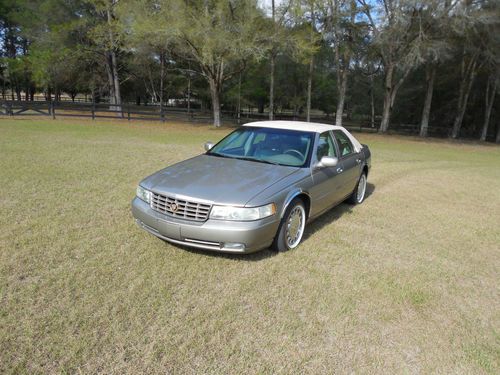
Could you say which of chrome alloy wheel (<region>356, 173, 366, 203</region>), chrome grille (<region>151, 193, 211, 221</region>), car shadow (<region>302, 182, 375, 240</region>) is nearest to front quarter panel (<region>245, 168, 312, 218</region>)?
chrome grille (<region>151, 193, 211, 221</region>)

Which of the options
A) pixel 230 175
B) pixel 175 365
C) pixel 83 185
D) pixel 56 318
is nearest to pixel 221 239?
pixel 230 175

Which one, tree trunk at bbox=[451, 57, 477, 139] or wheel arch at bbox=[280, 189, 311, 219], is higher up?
tree trunk at bbox=[451, 57, 477, 139]

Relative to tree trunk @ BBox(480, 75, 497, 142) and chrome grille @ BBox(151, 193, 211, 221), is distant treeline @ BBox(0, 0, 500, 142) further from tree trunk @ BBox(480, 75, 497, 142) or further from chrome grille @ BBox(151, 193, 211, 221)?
chrome grille @ BBox(151, 193, 211, 221)

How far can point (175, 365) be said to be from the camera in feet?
7.68

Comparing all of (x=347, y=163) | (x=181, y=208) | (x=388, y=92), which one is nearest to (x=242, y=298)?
(x=181, y=208)

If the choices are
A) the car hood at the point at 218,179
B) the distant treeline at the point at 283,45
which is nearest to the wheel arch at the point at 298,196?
the car hood at the point at 218,179

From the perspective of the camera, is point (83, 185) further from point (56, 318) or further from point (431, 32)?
point (431, 32)

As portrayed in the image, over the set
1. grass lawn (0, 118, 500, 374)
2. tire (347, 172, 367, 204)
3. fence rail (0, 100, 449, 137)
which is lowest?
grass lawn (0, 118, 500, 374)

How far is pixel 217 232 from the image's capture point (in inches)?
134

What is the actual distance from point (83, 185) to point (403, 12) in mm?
21775

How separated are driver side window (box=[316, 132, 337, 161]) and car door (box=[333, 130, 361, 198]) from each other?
20 centimetres

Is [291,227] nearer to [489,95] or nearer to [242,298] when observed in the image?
[242,298]

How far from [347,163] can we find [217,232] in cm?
289

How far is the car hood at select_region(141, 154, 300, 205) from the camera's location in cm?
351
